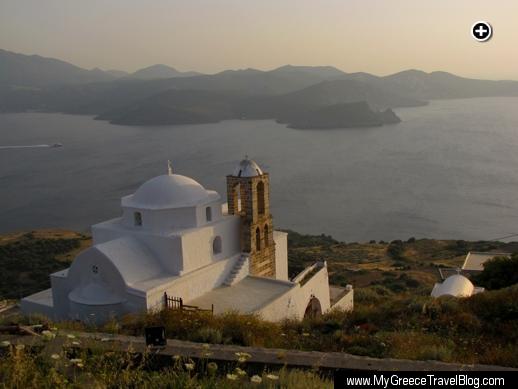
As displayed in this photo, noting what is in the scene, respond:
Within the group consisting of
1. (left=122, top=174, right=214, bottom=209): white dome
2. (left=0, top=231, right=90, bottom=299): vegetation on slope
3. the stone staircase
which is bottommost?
(left=0, top=231, right=90, bottom=299): vegetation on slope

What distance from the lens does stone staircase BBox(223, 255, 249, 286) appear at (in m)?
10.7

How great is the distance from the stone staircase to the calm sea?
25.5 metres

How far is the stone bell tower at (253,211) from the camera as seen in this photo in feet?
37.1

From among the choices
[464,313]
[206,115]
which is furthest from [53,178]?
[206,115]

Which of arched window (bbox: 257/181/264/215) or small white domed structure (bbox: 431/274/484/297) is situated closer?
small white domed structure (bbox: 431/274/484/297)

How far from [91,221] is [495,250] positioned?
2943 cm

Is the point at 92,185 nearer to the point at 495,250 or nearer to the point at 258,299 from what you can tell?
the point at 495,250

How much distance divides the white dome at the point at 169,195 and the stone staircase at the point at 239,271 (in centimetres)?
146

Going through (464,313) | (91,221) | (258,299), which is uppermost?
(464,313)

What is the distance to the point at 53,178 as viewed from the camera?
2299 inches

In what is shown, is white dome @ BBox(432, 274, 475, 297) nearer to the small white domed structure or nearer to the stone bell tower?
the small white domed structure

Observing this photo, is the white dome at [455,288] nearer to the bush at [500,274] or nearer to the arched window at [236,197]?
the bush at [500,274]

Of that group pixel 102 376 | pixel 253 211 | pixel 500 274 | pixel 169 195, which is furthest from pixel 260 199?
pixel 102 376

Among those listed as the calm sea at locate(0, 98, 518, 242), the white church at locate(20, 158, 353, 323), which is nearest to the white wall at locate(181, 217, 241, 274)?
the white church at locate(20, 158, 353, 323)
